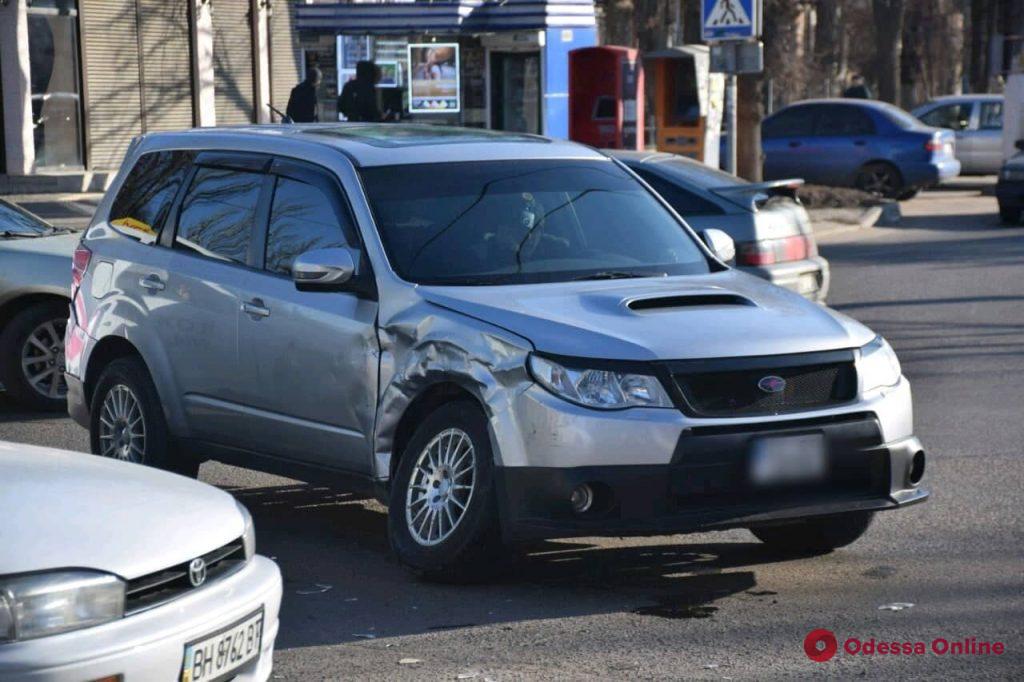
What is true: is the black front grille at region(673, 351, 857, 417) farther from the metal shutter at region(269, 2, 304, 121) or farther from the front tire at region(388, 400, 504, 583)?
the metal shutter at region(269, 2, 304, 121)

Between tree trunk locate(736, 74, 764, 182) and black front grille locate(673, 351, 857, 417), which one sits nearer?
black front grille locate(673, 351, 857, 417)

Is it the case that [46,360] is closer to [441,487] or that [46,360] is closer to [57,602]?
[441,487]

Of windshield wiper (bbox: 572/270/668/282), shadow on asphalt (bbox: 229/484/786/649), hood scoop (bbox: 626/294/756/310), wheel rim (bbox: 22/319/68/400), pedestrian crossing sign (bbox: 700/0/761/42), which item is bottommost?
shadow on asphalt (bbox: 229/484/786/649)

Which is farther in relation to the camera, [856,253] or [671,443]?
[856,253]

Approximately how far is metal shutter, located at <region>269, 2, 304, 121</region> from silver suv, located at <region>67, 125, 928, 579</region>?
2212 centimetres

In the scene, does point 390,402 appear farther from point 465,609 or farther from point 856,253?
point 856,253

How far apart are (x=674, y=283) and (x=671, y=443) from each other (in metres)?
1.09

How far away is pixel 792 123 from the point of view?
27156 mm

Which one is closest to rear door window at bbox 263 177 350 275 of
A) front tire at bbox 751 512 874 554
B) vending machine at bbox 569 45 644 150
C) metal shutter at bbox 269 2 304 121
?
front tire at bbox 751 512 874 554

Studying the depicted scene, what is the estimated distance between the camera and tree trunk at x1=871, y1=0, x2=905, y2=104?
1679 inches

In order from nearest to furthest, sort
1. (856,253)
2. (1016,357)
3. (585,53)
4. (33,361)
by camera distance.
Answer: (33,361)
(1016,357)
(856,253)
(585,53)

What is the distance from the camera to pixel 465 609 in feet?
19.1

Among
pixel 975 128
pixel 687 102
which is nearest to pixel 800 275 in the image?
pixel 687 102

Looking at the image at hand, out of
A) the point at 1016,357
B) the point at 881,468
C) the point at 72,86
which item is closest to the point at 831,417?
the point at 881,468
